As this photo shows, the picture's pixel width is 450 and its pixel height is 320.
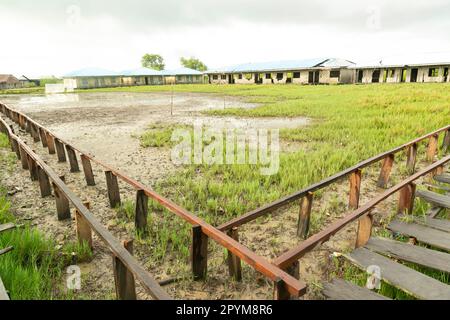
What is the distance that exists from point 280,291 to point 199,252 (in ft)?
3.77

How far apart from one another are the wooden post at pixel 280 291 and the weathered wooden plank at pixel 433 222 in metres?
2.51

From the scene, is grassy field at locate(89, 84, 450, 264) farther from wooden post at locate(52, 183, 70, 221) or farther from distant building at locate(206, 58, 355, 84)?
distant building at locate(206, 58, 355, 84)

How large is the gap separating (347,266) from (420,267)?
624mm

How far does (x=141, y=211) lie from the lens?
366cm

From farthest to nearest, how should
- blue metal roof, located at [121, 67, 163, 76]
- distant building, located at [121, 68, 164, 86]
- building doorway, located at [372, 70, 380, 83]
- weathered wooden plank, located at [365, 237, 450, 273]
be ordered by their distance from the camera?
distant building, located at [121, 68, 164, 86], blue metal roof, located at [121, 67, 163, 76], building doorway, located at [372, 70, 380, 83], weathered wooden plank, located at [365, 237, 450, 273]

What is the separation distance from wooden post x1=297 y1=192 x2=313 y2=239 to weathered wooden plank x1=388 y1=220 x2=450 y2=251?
88cm

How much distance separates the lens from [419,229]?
10.8 feet

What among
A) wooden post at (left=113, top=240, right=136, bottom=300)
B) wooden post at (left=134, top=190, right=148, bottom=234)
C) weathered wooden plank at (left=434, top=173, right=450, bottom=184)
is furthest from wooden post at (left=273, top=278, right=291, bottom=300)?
weathered wooden plank at (left=434, top=173, right=450, bottom=184)

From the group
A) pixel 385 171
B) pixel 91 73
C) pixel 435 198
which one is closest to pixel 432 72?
pixel 385 171

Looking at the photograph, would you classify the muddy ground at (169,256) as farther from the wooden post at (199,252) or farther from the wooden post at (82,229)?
the wooden post at (82,229)

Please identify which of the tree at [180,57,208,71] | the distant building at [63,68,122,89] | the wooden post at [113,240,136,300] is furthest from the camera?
the tree at [180,57,208,71]

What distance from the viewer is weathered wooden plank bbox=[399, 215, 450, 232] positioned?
333cm

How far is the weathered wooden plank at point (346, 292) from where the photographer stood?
7.39 ft
